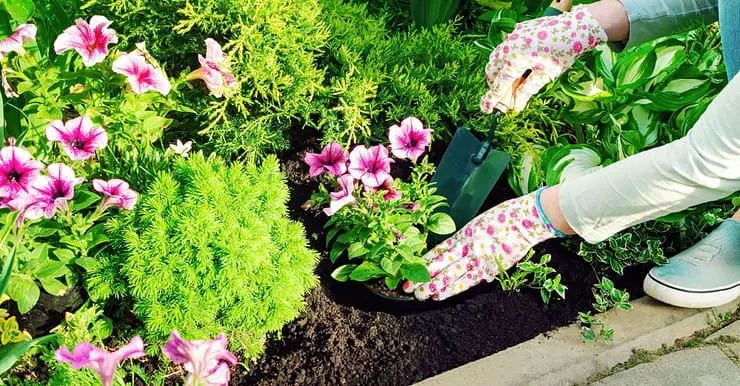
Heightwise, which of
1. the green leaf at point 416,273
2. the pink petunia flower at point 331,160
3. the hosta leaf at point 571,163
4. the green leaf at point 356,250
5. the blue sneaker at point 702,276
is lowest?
the blue sneaker at point 702,276

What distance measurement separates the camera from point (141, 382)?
1.74 meters

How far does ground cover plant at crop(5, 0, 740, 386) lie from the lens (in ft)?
5.24

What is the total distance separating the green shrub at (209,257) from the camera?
1.57 metres

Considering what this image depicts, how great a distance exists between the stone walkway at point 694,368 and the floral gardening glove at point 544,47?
806 mm

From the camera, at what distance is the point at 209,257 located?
5.19 feet

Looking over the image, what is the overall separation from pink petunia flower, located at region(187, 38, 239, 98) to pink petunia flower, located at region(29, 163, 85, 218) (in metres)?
0.47

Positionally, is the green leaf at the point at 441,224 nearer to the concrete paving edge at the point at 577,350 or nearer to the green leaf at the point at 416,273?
the green leaf at the point at 416,273

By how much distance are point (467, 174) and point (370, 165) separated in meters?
0.43

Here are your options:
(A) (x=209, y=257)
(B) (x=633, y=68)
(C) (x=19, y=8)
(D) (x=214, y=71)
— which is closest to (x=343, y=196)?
(A) (x=209, y=257)

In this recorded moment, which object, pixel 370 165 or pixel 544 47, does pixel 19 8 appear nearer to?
pixel 370 165

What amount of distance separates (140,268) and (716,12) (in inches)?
63.7

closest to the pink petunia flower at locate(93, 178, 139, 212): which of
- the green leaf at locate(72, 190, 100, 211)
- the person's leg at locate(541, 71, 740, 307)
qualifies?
the green leaf at locate(72, 190, 100, 211)

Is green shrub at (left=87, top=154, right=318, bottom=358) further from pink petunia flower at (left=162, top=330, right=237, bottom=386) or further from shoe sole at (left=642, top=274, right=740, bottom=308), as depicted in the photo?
shoe sole at (left=642, top=274, right=740, bottom=308)

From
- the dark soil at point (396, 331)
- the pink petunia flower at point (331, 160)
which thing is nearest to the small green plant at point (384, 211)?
the pink petunia flower at point (331, 160)
